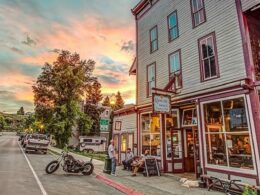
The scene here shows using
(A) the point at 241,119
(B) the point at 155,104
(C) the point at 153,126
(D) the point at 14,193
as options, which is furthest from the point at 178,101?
(D) the point at 14,193

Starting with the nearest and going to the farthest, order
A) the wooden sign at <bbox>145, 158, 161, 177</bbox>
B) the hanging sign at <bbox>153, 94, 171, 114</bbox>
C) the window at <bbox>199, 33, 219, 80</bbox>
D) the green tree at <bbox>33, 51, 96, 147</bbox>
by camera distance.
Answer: the window at <bbox>199, 33, 219, 80</bbox>
the hanging sign at <bbox>153, 94, 171, 114</bbox>
the wooden sign at <bbox>145, 158, 161, 177</bbox>
the green tree at <bbox>33, 51, 96, 147</bbox>

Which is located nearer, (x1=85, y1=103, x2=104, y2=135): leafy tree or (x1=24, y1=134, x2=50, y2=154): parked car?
(x1=24, y1=134, x2=50, y2=154): parked car

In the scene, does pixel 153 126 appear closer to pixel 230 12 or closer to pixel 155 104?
pixel 155 104

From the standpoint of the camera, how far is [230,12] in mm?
10875

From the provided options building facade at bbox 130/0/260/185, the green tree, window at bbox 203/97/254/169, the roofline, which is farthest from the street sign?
the green tree

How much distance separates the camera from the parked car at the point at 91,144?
39.7 metres

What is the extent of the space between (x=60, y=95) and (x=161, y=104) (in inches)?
1148

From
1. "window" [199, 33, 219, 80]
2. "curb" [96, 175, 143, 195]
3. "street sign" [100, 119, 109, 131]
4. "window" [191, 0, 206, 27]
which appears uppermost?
"window" [191, 0, 206, 27]

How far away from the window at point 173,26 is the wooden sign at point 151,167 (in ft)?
25.5

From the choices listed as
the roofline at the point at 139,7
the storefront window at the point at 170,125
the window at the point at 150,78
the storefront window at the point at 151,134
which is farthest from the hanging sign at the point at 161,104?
the roofline at the point at 139,7

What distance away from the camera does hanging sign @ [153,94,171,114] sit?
1230cm

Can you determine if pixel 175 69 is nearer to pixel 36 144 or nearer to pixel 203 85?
pixel 203 85

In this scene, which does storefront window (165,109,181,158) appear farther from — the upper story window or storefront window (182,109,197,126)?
the upper story window

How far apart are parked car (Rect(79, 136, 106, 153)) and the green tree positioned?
2777mm
